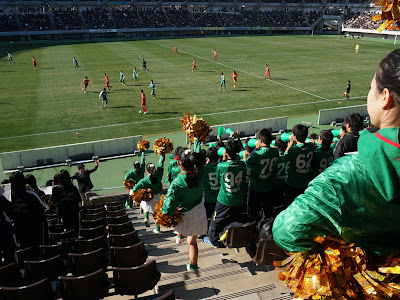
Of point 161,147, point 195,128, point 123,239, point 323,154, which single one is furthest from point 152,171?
point 323,154

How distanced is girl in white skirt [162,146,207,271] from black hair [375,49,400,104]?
3.20m

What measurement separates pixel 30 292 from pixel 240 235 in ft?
8.50

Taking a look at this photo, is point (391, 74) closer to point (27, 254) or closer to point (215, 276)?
point (215, 276)

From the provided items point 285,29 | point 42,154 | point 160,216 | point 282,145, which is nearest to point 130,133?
point 42,154

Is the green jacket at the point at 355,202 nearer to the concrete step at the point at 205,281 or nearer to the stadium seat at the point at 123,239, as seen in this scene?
the concrete step at the point at 205,281

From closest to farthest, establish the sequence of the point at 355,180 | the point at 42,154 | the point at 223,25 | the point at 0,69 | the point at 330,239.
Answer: the point at 355,180
the point at 330,239
the point at 42,154
the point at 0,69
the point at 223,25

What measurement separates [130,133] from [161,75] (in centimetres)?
1362

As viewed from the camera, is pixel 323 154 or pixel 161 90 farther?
pixel 161 90

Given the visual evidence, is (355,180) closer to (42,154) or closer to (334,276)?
(334,276)

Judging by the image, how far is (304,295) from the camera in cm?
146

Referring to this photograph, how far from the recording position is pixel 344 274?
4.74ft

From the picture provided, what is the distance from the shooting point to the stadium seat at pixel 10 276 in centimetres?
396

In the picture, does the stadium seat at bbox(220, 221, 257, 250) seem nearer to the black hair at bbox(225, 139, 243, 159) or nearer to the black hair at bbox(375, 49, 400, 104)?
the black hair at bbox(225, 139, 243, 159)

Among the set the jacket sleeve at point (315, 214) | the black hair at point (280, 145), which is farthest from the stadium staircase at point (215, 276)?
the black hair at point (280, 145)
